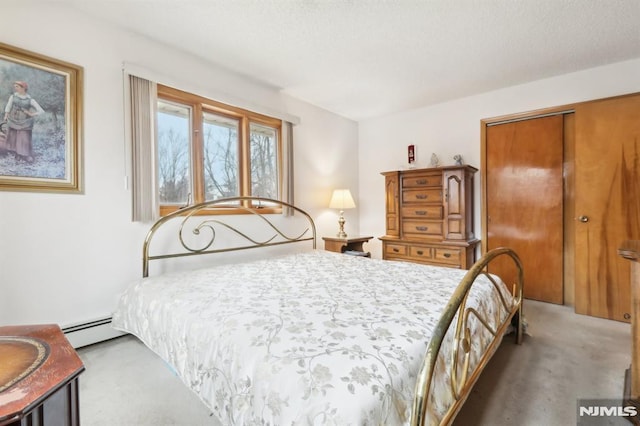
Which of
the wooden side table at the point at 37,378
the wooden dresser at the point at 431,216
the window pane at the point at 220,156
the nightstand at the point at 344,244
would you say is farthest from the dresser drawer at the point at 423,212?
the wooden side table at the point at 37,378

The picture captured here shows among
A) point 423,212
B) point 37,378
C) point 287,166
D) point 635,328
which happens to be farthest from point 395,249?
point 37,378

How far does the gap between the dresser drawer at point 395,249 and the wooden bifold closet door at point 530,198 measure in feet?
3.30

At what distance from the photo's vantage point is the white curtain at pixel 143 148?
7.69 ft

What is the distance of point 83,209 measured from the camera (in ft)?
7.01

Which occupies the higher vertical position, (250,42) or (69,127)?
(250,42)

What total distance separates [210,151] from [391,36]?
1.97 meters

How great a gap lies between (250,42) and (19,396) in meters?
2.63

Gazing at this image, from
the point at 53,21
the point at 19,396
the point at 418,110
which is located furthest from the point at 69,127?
the point at 418,110

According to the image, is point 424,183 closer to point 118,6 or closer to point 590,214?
point 590,214

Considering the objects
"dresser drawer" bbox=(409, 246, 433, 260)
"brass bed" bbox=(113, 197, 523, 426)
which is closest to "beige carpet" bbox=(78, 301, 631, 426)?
"brass bed" bbox=(113, 197, 523, 426)

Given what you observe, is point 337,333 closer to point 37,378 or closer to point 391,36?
point 37,378

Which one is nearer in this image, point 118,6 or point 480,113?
point 118,6

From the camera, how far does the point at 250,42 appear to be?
2.49 metres

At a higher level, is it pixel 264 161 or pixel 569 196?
pixel 264 161
